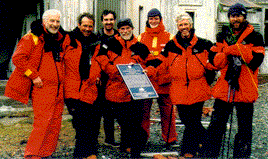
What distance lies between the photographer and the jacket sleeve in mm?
4348

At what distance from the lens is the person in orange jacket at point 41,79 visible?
441 cm

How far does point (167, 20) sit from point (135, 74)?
810 centimetres

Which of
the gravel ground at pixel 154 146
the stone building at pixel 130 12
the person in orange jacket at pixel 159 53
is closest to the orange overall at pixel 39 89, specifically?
the gravel ground at pixel 154 146

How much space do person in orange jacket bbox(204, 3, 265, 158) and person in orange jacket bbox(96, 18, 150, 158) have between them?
1013 mm

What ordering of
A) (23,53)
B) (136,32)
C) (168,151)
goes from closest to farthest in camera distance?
(23,53), (168,151), (136,32)

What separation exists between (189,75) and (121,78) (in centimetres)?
96

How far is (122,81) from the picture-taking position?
5078mm

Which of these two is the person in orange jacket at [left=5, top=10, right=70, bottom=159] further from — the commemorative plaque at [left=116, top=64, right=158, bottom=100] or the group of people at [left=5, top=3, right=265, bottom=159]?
the commemorative plaque at [left=116, top=64, right=158, bottom=100]

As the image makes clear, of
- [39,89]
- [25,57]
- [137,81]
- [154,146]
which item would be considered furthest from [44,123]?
[154,146]

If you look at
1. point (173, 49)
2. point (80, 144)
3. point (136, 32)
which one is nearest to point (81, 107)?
point (80, 144)

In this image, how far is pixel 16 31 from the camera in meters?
11.5

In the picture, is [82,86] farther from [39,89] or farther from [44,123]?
[44,123]

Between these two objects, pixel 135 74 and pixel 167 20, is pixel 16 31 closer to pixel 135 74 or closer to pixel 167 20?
pixel 167 20

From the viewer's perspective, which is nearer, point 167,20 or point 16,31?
point 16,31
